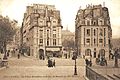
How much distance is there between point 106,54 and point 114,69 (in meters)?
0.58

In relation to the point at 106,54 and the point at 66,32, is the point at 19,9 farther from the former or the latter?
the point at 106,54

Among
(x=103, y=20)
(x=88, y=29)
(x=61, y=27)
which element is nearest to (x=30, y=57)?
(x=61, y=27)

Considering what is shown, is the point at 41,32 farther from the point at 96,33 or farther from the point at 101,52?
the point at 101,52

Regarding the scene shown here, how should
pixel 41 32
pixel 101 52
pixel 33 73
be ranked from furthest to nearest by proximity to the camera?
pixel 41 32
pixel 33 73
pixel 101 52

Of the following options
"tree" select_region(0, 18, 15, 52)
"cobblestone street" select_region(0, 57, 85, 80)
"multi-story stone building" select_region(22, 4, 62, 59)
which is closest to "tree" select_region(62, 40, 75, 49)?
"multi-story stone building" select_region(22, 4, 62, 59)

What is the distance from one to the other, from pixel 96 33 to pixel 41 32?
3.81ft

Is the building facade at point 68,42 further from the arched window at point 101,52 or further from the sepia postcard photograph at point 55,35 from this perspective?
the arched window at point 101,52

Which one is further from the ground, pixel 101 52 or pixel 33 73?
pixel 101 52

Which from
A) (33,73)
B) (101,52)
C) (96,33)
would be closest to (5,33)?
(33,73)

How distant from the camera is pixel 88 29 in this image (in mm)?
11250

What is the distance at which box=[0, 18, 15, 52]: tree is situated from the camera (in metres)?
9.14

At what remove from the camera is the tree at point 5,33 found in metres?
9.14

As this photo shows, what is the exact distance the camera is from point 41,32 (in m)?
9.53

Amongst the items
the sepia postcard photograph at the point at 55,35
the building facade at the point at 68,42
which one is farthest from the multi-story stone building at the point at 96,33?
the building facade at the point at 68,42
